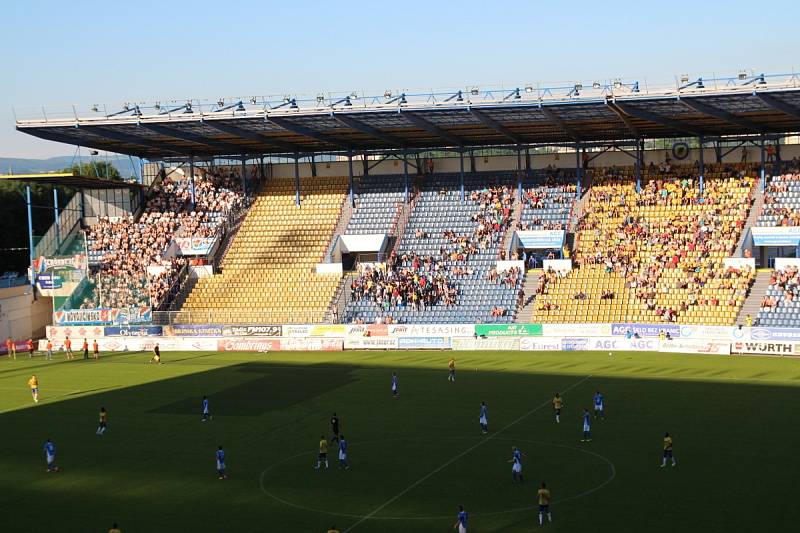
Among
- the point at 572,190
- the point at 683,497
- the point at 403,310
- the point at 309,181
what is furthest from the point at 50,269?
the point at 683,497

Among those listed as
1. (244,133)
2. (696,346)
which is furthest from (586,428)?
(244,133)

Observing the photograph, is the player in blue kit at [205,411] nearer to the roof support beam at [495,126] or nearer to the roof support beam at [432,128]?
the roof support beam at [432,128]

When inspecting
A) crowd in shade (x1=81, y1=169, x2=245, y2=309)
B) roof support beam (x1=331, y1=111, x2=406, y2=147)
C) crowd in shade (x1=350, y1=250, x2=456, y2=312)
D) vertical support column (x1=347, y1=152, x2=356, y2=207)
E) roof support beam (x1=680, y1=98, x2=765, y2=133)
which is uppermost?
roof support beam (x1=331, y1=111, x2=406, y2=147)

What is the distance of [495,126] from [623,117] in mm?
8870

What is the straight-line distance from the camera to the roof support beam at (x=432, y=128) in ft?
223

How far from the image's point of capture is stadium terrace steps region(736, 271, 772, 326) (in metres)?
60.7

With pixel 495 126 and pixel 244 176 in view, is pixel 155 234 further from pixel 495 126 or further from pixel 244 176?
pixel 495 126

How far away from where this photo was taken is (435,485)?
104 ft

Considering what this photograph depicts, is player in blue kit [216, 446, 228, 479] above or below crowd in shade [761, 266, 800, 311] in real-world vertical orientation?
below

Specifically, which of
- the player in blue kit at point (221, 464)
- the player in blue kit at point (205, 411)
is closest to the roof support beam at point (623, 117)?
the player in blue kit at point (205, 411)

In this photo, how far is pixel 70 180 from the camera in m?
79.9

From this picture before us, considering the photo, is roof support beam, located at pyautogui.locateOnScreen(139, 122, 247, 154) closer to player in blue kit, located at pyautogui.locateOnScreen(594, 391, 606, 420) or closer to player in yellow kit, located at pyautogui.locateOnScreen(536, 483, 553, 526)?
player in blue kit, located at pyautogui.locateOnScreen(594, 391, 606, 420)

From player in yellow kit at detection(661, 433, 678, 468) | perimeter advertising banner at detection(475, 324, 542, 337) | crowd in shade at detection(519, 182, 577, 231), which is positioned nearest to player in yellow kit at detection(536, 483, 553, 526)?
player in yellow kit at detection(661, 433, 678, 468)

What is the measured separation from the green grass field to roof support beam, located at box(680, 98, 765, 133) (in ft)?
50.3
